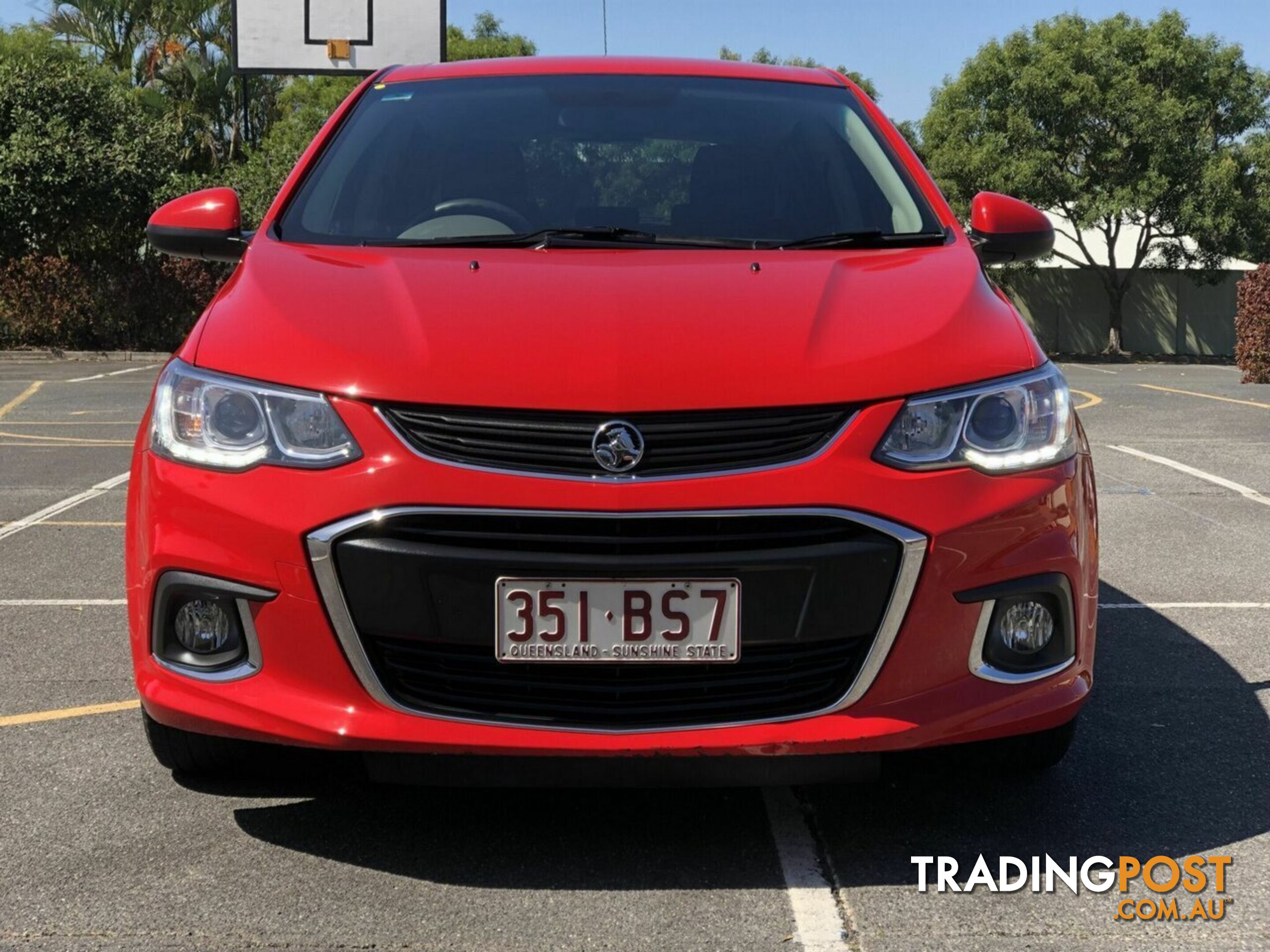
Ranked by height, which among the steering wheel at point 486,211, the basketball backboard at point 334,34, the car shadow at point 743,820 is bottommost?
the car shadow at point 743,820

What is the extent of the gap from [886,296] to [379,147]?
1.58 m

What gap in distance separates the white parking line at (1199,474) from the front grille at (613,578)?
5.98 metres

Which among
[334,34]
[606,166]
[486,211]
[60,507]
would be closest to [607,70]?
[606,166]

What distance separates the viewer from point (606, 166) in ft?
13.1

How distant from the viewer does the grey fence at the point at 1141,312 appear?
38906 millimetres

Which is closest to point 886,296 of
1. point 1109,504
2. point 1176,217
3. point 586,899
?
point 586,899

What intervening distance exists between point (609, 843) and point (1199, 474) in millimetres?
7067

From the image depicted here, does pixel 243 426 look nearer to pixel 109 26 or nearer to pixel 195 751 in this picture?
pixel 195 751

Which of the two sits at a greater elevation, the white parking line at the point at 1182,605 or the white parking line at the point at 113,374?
the white parking line at the point at 1182,605

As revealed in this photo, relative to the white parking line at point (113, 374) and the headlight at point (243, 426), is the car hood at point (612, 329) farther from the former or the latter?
the white parking line at point (113, 374)

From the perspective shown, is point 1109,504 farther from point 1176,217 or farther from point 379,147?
point 1176,217

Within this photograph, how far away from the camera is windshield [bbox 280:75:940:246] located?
3.73 metres

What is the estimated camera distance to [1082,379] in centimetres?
2173

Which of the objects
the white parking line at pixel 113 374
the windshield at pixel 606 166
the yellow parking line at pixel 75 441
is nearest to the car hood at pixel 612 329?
the windshield at pixel 606 166
